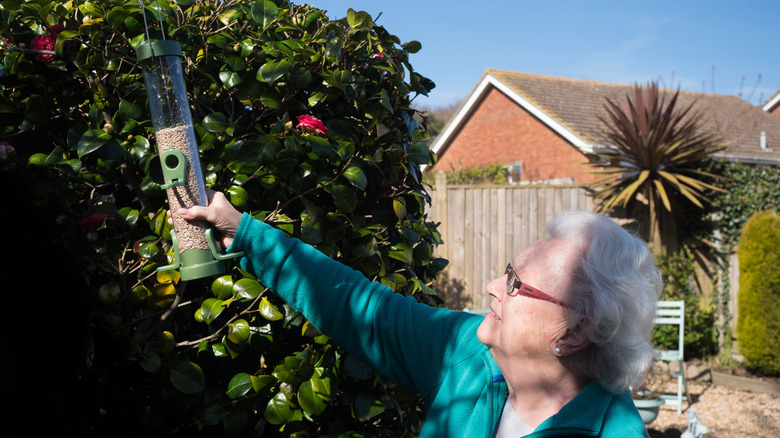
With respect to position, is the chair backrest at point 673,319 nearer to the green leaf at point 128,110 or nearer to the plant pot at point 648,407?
the plant pot at point 648,407

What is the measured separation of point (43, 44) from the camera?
1.60 meters

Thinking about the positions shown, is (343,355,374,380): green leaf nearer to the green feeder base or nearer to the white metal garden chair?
the green feeder base

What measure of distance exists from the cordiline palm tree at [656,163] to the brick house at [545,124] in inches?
220

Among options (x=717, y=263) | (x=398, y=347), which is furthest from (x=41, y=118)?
(x=717, y=263)

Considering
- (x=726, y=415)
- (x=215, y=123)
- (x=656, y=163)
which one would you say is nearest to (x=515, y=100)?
(x=656, y=163)

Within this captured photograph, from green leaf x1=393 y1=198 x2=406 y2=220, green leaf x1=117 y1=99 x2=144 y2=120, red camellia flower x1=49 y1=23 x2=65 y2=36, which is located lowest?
green leaf x1=393 y1=198 x2=406 y2=220

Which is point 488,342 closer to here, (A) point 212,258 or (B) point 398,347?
(B) point 398,347

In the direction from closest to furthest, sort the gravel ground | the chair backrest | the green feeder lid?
1. the green feeder lid
2. the gravel ground
3. the chair backrest

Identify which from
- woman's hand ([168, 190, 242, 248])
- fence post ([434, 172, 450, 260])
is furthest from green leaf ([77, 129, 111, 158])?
fence post ([434, 172, 450, 260])

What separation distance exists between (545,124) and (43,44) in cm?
1383

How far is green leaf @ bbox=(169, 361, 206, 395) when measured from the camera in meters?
1.55

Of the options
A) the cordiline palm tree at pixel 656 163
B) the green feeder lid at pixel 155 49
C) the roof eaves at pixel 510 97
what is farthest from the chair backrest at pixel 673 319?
the roof eaves at pixel 510 97

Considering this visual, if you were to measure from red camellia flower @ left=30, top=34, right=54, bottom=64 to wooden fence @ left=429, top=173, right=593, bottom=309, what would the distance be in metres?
6.08

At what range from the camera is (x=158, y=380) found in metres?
1.62
